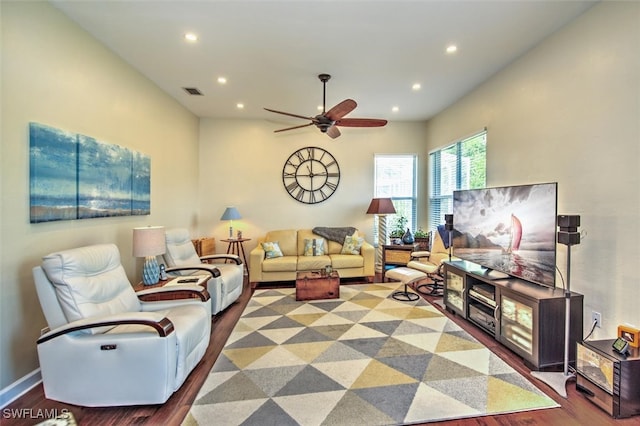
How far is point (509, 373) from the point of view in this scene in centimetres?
233

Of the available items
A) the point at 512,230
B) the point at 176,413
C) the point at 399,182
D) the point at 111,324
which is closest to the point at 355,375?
the point at 176,413

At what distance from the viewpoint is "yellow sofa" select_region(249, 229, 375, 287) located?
4.83 m

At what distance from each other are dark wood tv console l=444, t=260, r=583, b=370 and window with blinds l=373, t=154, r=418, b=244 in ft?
9.44

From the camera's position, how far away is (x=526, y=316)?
2459 millimetres

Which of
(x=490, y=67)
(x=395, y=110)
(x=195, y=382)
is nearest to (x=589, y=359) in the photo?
(x=195, y=382)

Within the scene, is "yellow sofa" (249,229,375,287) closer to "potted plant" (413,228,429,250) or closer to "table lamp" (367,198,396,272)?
"table lamp" (367,198,396,272)

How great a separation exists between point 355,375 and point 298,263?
2.69m

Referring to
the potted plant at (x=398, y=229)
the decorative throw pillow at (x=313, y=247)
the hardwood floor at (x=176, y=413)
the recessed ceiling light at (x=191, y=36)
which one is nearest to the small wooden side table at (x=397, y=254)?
the potted plant at (x=398, y=229)

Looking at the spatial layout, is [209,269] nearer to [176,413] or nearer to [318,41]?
[176,413]

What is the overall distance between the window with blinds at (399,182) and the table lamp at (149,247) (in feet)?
13.3

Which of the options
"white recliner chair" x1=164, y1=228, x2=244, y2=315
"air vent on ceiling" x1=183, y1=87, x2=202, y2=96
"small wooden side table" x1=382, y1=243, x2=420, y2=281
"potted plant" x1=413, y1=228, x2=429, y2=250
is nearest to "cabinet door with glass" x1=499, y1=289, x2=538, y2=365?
"small wooden side table" x1=382, y1=243, x2=420, y2=281

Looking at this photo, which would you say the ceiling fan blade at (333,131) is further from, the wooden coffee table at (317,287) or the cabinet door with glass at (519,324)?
the cabinet door with glass at (519,324)

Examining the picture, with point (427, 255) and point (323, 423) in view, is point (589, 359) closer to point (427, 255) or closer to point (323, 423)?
point (323, 423)

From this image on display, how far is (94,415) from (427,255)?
4219 millimetres
